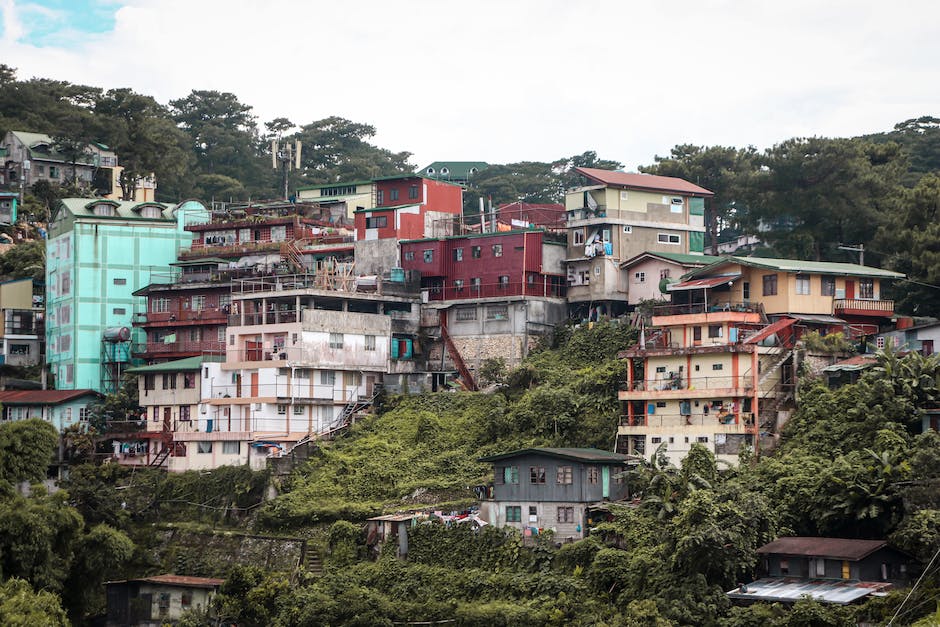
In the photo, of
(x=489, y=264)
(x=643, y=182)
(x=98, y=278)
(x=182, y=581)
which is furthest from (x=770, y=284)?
(x=98, y=278)

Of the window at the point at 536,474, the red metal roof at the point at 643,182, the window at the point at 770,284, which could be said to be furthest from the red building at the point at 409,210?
the window at the point at 536,474

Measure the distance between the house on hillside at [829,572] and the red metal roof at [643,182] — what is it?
28.2 meters

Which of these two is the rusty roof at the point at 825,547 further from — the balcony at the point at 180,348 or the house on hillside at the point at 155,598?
the balcony at the point at 180,348

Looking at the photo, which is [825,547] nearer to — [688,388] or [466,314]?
[688,388]

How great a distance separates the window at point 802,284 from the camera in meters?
58.9

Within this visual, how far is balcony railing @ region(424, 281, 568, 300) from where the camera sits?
69125 mm

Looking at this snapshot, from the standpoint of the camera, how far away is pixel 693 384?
55.5m

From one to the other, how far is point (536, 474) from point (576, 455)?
6.63 ft

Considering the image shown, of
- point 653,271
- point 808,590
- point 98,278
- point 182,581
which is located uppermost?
point 98,278

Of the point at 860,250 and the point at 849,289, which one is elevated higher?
the point at 860,250

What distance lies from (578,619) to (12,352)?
153 ft

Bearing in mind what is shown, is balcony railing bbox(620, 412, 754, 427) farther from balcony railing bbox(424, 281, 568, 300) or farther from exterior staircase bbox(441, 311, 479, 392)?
balcony railing bbox(424, 281, 568, 300)

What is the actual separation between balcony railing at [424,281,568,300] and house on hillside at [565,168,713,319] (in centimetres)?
98

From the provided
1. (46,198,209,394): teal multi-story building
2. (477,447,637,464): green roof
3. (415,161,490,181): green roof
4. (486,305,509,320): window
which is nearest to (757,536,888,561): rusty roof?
(477,447,637,464): green roof
